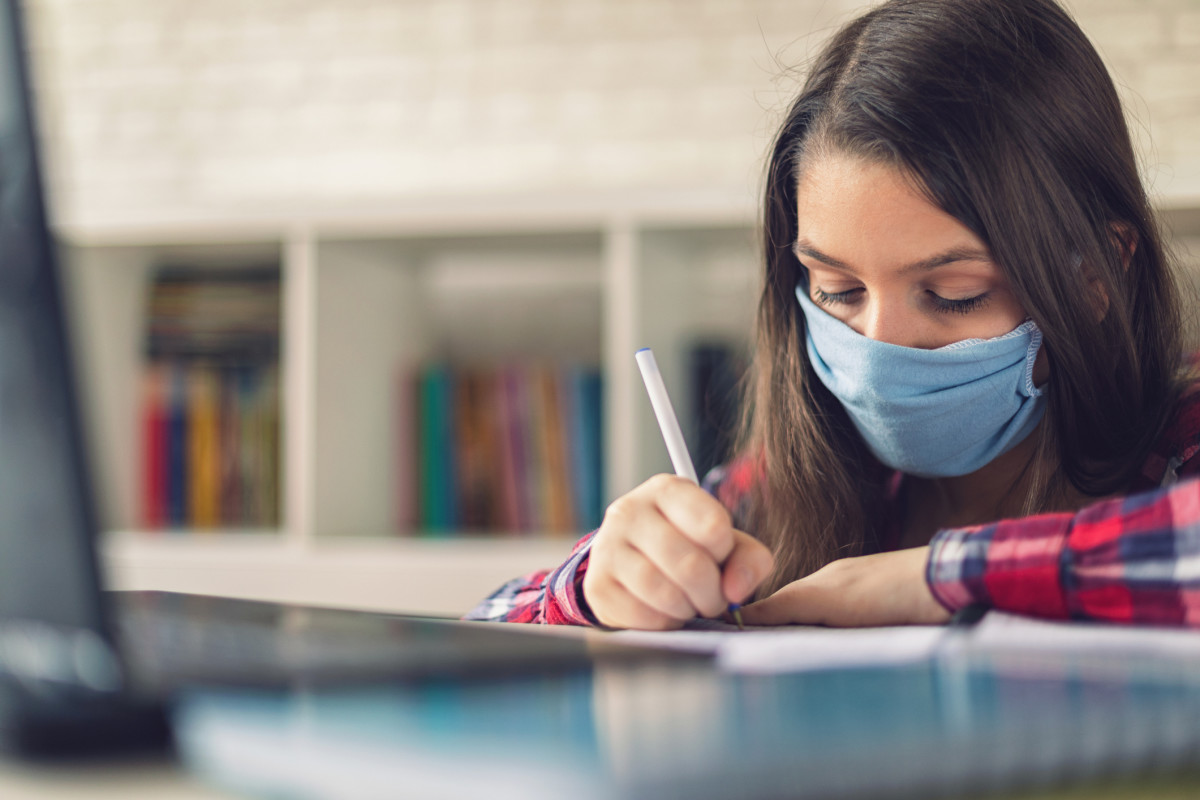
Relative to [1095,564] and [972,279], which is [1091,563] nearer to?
[1095,564]

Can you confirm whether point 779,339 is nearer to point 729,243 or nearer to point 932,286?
point 932,286

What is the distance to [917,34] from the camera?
0.83 metres

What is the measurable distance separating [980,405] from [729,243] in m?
0.92

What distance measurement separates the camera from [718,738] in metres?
0.24

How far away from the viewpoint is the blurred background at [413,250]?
1.61 metres

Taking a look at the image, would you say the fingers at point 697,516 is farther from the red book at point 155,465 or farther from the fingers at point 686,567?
the red book at point 155,465

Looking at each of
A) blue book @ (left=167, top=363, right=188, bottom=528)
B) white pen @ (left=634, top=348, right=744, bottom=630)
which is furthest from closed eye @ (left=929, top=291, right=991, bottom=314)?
blue book @ (left=167, top=363, right=188, bottom=528)

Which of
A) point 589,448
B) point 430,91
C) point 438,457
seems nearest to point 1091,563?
point 589,448

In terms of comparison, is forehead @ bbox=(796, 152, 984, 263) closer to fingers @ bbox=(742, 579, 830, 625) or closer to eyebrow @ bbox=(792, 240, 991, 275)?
eyebrow @ bbox=(792, 240, 991, 275)

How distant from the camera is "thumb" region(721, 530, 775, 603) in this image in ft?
1.71

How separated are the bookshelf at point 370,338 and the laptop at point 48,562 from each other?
1.20m

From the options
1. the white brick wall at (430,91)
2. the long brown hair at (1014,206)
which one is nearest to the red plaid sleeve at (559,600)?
the long brown hair at (1014,206)

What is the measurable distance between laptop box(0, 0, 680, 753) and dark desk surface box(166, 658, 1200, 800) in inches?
0.8

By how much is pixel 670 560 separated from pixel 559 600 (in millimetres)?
170
